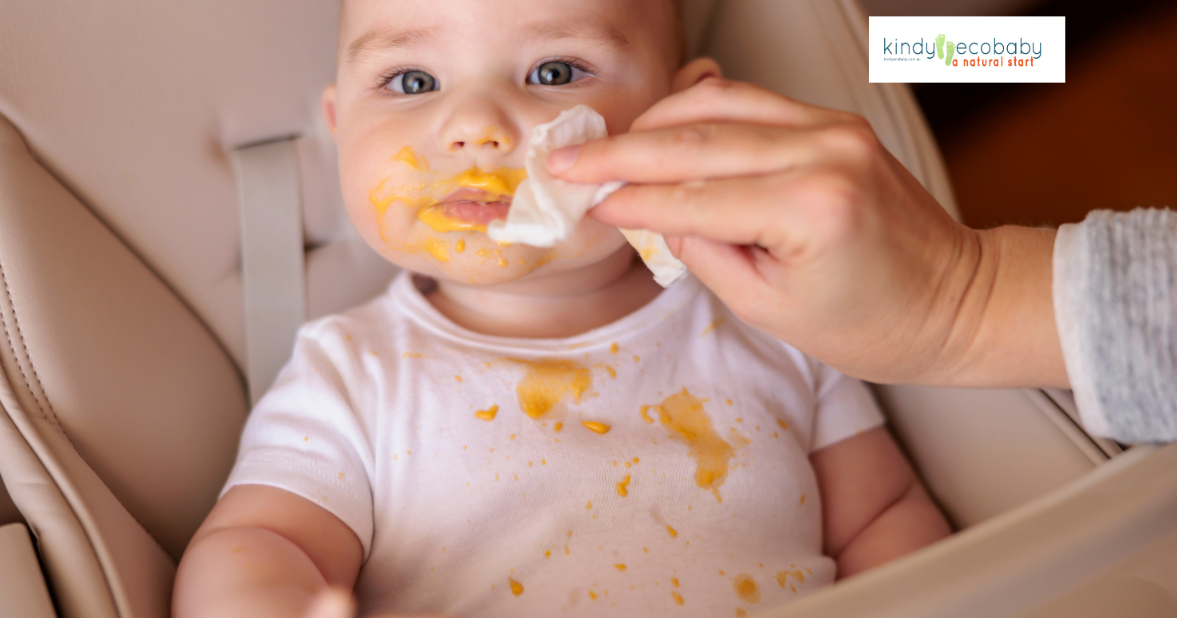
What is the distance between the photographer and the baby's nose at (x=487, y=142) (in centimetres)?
76

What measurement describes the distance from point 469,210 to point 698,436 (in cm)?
36

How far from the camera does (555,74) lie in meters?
0.87

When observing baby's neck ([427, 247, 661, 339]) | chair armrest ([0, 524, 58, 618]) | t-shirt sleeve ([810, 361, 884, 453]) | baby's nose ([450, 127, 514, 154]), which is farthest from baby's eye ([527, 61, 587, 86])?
chair armrest ([0, 524, 58, 618])

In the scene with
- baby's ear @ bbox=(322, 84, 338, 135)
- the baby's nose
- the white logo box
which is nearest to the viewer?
the baby's nose

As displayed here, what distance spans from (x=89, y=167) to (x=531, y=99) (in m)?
0.49

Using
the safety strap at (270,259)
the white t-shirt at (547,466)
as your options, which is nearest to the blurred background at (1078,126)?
the white t-shirt at (547,466)

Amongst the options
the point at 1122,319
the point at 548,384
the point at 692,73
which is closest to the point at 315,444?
the point at 548,384

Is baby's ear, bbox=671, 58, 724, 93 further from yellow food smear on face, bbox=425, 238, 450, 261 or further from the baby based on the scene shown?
yellow food smear on face, bbox=425, 238, 450, 261

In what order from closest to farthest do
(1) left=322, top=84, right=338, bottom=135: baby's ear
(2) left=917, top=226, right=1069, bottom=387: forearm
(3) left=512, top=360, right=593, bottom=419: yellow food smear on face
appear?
(2) left=917, top=226, right=1069, bottom=387: forearm, (3) left=512, top=360, right=593, bottom=419: yellow food smear on face, (1) left=322, top=84, right=338, bottom=135: baby's ear

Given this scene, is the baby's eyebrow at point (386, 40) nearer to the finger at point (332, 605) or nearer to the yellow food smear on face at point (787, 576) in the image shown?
the finger at point (332, 605)

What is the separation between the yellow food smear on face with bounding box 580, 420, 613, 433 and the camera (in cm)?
86

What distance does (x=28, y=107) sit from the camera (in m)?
0.79

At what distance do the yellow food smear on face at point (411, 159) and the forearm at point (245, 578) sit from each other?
1.26 ft

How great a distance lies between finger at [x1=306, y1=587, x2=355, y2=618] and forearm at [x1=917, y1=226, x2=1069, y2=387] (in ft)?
1.87
